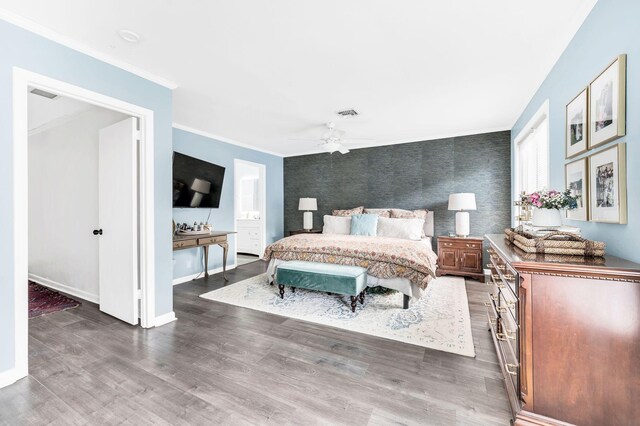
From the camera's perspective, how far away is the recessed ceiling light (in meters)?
2.15

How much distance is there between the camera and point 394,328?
280cm

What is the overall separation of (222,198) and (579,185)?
16.8 ft

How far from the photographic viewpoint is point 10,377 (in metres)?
1.94

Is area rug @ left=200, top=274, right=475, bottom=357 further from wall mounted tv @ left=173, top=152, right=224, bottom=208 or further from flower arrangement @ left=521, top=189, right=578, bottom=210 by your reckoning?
wall mounted tv @ left=173, top=152, right=224, bottom=208

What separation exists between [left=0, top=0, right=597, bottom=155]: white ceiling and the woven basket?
5.18ft

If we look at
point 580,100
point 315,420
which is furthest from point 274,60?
point 315,420

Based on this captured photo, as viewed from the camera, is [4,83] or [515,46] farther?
[515,46]

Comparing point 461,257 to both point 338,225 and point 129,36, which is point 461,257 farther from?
point 129,36

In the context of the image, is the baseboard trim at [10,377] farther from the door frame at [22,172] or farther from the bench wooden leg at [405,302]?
the bench wooden leg at [405,302]

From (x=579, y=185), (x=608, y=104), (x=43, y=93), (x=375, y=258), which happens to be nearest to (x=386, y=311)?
(x=375, y=258)

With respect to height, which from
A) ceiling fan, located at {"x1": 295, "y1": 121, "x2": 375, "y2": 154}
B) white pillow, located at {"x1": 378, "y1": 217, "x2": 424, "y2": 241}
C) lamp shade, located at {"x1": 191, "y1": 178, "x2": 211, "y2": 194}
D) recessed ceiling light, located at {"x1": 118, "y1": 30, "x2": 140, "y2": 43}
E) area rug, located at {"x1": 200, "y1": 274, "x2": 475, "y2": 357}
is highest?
recessed ceiling light, located at {"x1": 118, "y1": 30, "x2": 140, "y2": 43}

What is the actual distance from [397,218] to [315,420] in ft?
12.8

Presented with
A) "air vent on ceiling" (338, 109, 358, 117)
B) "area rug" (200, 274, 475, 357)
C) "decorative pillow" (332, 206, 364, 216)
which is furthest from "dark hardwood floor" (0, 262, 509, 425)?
"decorative pillow" (332, 206, 364, 216)

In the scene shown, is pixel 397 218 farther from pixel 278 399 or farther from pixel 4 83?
pixel 4 83
